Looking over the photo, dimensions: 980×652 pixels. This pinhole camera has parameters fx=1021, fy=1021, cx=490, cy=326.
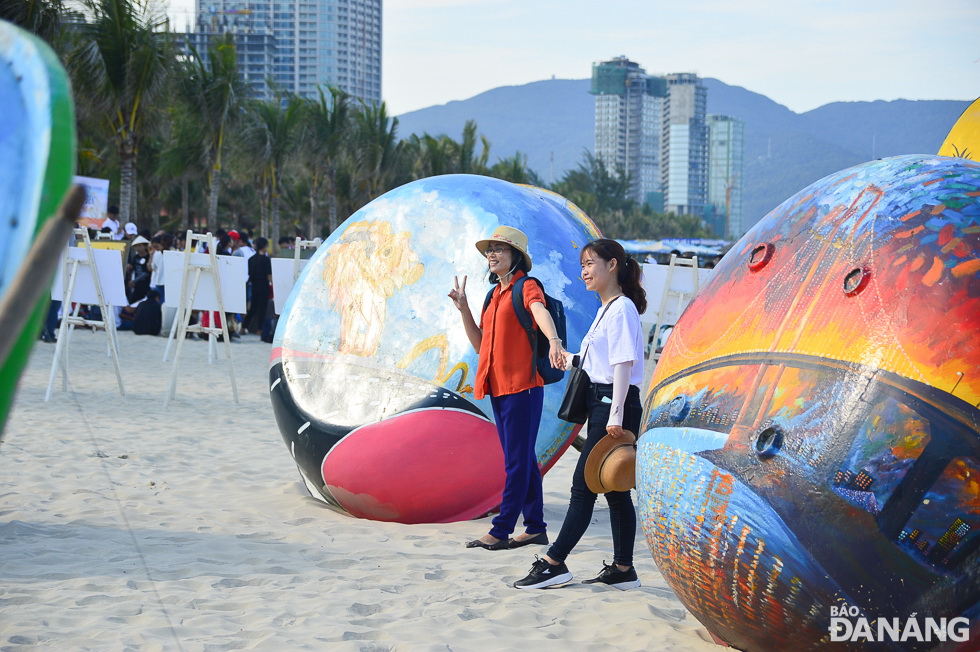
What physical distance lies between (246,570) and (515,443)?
177cm

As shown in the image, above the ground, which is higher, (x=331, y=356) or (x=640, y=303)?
(x=640, y=303)

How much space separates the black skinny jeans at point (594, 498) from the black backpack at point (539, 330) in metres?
0.78

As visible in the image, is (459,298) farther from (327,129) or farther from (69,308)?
(327,129)

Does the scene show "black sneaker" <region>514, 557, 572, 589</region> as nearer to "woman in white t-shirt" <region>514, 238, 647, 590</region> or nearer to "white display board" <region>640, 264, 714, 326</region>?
"woman in white t-shirt" <region>514, 238, 647, 590</region>

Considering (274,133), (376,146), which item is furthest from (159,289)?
(376,146)

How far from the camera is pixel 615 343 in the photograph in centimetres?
543

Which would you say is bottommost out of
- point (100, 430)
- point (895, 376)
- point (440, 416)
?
point (100, 430)

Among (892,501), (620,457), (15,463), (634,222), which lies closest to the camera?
(892,501)

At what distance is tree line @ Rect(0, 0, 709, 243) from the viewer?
30.2m

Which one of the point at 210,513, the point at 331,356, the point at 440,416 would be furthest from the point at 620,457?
the point at 210,513

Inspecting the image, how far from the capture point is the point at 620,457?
5.29 meters

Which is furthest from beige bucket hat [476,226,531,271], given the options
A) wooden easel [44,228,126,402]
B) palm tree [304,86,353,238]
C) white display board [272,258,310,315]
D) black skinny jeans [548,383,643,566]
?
palm tree [304,86,353,238]

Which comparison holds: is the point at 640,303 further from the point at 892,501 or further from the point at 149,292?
the point at 149,292

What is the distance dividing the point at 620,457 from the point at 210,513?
3.32 meters
